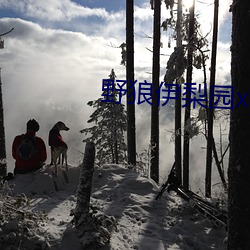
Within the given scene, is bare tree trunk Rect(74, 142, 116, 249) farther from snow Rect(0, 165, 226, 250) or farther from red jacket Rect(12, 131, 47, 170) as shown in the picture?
red jacket Rect(12, 131, 47, 170)

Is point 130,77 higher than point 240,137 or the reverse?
higher

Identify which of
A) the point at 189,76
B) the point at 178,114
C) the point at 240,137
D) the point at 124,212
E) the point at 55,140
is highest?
the point at 189,76

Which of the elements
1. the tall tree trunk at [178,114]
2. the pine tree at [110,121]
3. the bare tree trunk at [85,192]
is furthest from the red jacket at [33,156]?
the pine tree at [110,121]

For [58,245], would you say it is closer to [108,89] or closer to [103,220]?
[103,220]

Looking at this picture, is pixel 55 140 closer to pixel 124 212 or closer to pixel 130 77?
pixel 124 212

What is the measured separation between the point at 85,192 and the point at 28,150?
13.5 ft

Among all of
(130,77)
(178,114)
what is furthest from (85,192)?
(178,114)

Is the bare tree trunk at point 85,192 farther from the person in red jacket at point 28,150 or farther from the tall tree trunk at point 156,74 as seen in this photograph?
the tall tree trunk at point 156,74

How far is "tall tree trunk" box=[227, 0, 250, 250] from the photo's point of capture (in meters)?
4.46

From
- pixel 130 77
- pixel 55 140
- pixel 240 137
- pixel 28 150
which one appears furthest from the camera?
pixel 130 77

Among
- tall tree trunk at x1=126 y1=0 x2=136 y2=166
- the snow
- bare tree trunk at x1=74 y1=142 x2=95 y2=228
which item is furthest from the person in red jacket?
tall tree trunk at x1=126 y1=0 x2=136 y2=166

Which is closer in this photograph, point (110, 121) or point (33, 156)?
point (33, 156)

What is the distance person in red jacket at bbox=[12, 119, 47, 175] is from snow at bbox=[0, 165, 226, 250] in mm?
324

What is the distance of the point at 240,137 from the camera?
463 centimetres
